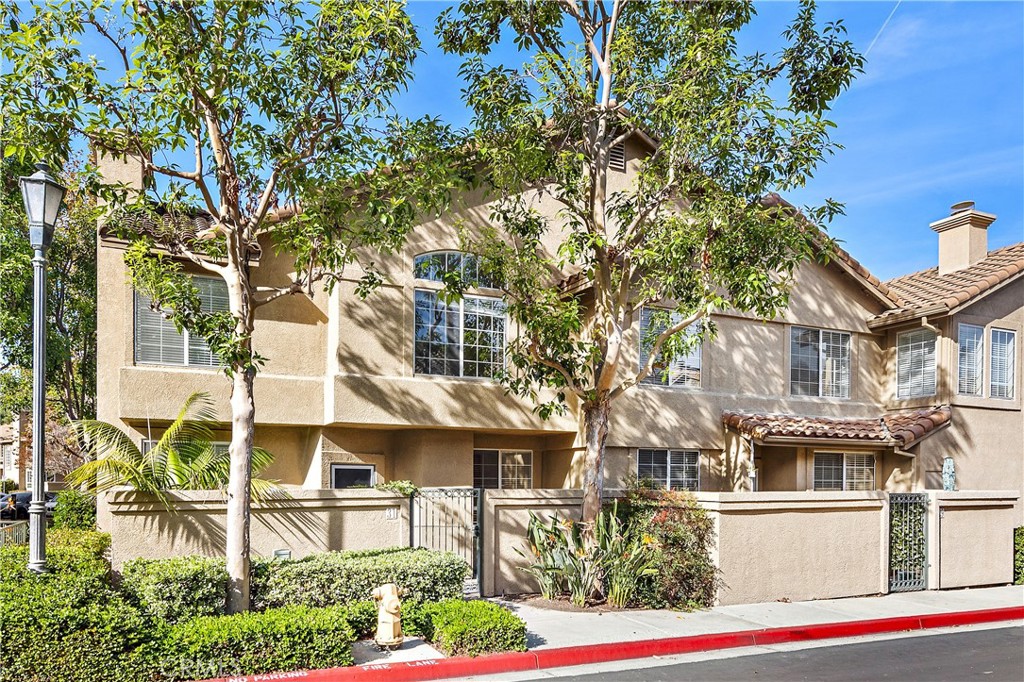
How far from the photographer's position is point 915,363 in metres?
20.0

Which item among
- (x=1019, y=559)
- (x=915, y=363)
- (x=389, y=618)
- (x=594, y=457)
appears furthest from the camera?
(x=915, y=363)

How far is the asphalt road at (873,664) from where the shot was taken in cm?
971

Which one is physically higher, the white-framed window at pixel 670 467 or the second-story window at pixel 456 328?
the second-story window at pixel 456 328

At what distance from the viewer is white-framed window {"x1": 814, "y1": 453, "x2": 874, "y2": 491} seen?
19431mm

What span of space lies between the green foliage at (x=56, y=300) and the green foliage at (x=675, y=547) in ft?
49.7

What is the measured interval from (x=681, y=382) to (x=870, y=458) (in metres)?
5.17

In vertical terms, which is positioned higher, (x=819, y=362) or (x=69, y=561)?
(x=819, y=362)

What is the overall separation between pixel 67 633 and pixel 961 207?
20712 millimetres

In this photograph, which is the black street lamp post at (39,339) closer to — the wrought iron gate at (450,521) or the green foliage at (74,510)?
the wrought iron gate at (450,521)

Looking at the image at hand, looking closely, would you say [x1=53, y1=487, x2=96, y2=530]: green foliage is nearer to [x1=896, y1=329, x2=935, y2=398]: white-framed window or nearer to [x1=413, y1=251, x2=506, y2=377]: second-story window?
[x1=413, y1=251, x2=506, y2=377]: second-story window

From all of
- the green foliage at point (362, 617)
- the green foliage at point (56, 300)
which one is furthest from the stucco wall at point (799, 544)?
the green foliage at point (56, 300)

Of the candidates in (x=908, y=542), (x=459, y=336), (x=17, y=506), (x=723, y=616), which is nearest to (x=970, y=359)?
(x=908, y=542)

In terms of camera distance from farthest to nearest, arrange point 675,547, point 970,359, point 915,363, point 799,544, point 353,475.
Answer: point 915,363 → point 970,359 → point 353,475 → point 799,544 → point 675,547

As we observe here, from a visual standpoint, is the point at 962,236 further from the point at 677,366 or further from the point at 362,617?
the point at 362,617
